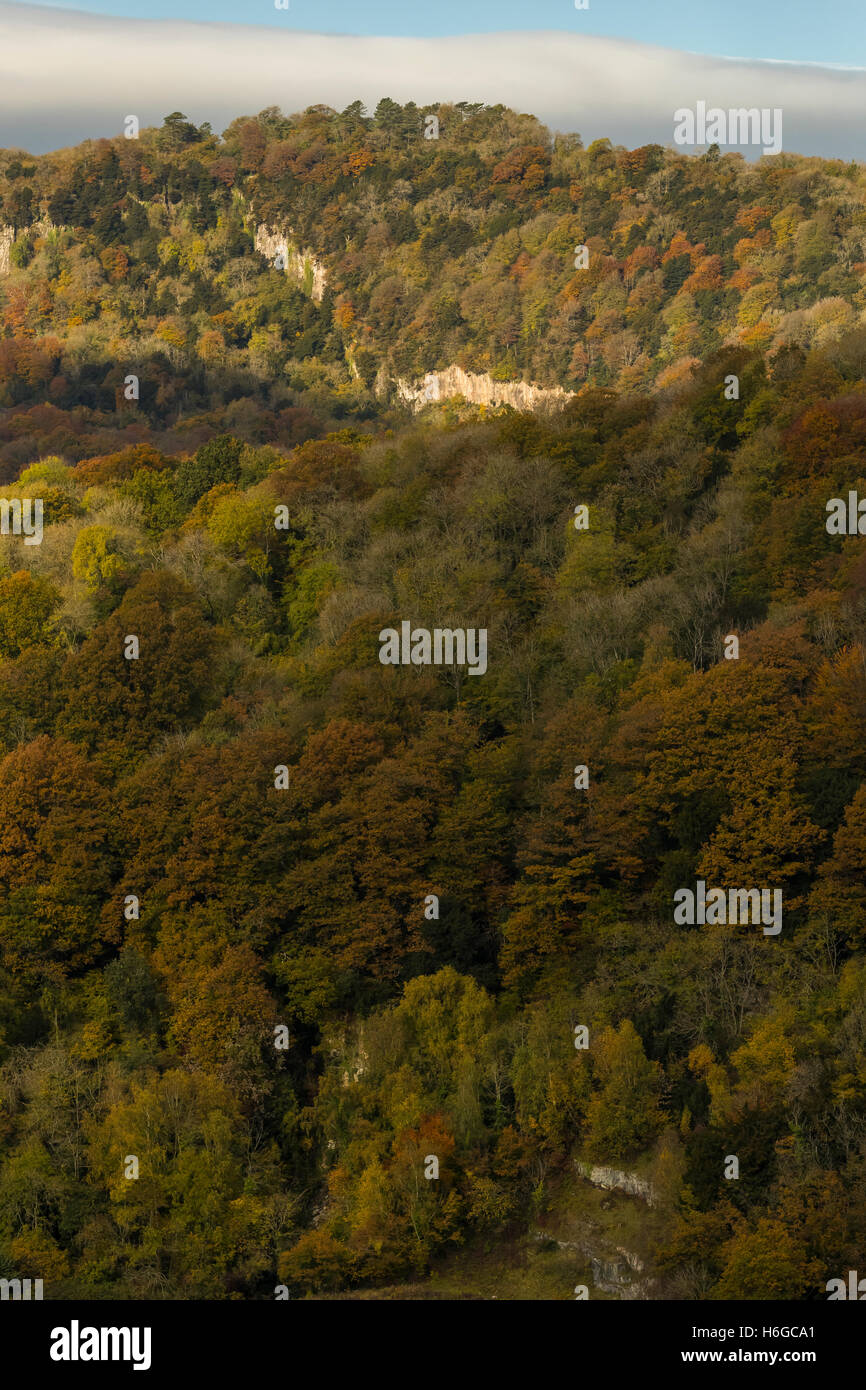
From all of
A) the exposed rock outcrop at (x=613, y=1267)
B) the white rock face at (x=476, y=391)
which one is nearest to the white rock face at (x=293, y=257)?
the white rock face at (x=476, y=391)

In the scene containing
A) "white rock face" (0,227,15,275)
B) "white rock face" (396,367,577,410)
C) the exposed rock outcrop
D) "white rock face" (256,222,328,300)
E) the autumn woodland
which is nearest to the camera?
the exposed rock outcrop

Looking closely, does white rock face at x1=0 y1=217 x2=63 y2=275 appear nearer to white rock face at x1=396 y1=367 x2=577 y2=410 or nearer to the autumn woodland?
white rock face at x1=396 y1=367 x2=577 y2=410

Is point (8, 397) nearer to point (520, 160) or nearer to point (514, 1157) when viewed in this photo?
point (520, 160)

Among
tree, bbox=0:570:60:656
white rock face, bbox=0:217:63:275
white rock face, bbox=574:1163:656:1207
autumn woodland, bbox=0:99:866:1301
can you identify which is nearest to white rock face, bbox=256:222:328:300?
white rock face, bbox=0:217:63:275

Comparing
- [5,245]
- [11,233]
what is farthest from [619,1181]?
[11,233]

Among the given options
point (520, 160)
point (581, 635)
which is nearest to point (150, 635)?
point (581, 635)
